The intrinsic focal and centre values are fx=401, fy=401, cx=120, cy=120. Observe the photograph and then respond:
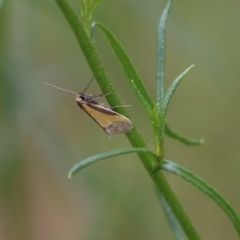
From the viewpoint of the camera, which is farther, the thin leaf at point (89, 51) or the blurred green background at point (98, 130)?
the blurred green background at point (98, 130)

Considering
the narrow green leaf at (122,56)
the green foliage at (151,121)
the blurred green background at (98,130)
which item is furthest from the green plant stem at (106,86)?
the blurred green background at (98,130)

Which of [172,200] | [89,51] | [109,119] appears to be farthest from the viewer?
[109,119]

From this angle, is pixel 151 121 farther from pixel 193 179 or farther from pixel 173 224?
pixel 173 224

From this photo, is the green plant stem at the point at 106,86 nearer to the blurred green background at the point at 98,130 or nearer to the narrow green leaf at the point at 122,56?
the narrow green leaf at the point at 122,56

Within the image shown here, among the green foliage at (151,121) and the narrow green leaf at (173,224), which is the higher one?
the green foliage at (151,121)

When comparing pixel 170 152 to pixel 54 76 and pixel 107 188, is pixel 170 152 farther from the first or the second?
pixel 54 76

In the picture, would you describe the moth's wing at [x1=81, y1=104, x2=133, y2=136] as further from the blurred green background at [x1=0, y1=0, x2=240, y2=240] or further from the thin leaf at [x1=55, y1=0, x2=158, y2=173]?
the blurred green background at [x1=0, y1=0, x2=240, y2=240]

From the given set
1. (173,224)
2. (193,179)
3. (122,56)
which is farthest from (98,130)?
(193,179)
